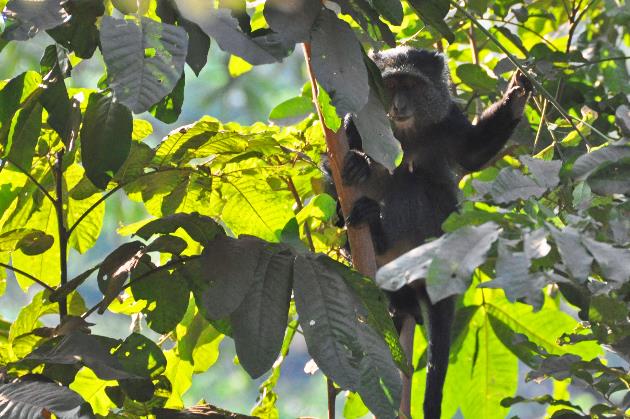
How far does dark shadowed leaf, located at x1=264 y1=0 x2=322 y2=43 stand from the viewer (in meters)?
1.48

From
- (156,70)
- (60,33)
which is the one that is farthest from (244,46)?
(60,33)

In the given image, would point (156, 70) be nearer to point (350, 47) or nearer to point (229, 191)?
point (350, 47)

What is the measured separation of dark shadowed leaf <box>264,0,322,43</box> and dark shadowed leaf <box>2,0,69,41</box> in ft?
0.99

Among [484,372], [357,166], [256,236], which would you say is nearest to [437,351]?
[484,372]

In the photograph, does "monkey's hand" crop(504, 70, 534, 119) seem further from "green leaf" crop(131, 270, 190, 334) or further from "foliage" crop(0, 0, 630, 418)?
"green leaf" crop(131, 270, 190, 334)

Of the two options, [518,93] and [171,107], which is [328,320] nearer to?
[171,107]

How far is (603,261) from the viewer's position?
3.71 feet

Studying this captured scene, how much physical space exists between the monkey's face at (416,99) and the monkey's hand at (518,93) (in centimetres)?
34

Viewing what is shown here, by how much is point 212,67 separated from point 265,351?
358 inches

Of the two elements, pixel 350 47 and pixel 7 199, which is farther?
pixel 7 199

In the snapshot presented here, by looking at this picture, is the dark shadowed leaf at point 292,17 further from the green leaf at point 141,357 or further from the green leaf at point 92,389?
the green leaf at point 92,389

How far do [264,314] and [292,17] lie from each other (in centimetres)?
49

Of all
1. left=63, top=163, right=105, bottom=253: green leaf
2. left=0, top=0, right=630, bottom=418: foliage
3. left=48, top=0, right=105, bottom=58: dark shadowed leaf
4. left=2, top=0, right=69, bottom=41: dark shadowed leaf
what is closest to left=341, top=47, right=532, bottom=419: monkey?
left=0, top=0, right=630, bottom=418: foliage

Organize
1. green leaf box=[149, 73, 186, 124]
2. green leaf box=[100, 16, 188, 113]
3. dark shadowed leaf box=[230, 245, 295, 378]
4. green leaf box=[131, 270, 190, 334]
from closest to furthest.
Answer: green leaf box=[100, 16, 188, 113] < dark shadowed leaf box=[230, 245, 295, 378] < green leaf box=[149, 73, 186, 124] < green leaf box=[131, 270, 190, 334]
